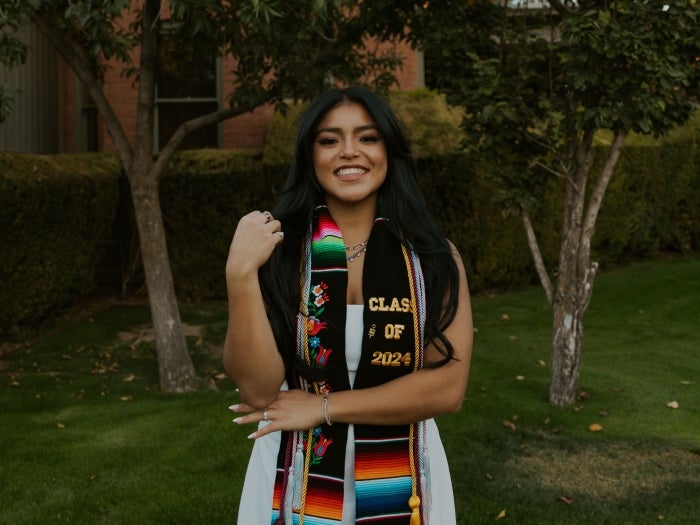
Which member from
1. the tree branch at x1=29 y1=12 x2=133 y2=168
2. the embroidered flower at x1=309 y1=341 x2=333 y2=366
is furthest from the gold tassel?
the tree branch at x1=29 y1=12 x2=133 y2=168

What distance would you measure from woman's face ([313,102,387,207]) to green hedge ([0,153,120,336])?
7347mm

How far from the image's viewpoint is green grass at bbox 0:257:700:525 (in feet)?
17.8

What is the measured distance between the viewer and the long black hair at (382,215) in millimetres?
2242

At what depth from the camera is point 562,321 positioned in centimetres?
739

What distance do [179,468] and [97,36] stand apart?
10.0ft

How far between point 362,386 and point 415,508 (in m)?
0.33

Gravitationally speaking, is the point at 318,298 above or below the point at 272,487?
above

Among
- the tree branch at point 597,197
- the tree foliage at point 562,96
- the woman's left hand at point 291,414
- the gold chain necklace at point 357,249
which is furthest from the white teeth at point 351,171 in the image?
the tree branch at point 597,197

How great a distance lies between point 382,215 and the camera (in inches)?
93.0

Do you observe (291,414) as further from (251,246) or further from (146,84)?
(146,84)

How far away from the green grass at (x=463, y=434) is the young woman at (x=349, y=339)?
3087 millimetres

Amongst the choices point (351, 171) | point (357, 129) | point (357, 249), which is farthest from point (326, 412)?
point (357, 129)

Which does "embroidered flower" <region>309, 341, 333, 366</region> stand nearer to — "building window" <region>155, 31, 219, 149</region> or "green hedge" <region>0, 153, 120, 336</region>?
"green hedge" <region>0, 153, 120, 336</region>

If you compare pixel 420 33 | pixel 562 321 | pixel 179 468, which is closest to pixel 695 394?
pixel 562 321
